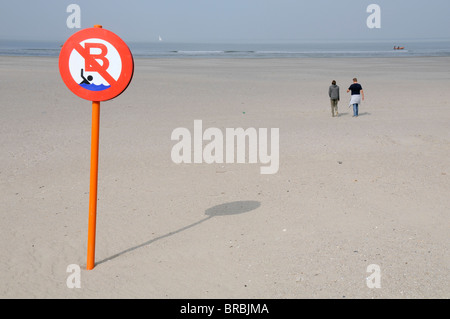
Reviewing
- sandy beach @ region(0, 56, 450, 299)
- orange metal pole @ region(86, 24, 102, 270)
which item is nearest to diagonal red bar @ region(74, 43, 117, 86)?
orange metal pole @ region(86, 24, 102, 270)

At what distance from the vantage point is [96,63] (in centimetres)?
571

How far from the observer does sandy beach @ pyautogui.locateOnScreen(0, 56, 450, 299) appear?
596cm

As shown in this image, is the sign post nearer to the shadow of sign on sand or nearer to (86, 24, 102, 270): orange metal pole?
(86, 24, 102, 270): orange metal pole

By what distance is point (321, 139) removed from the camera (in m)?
14.5

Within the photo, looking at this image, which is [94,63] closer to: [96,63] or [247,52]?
[96,63]

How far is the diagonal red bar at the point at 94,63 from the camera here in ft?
18.7

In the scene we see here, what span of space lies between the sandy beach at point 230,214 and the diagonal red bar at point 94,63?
230 cm

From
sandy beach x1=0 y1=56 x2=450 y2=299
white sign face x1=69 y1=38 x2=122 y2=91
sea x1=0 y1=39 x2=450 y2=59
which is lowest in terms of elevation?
sandy beach x1=0 y1=56 x2=450 y2=299

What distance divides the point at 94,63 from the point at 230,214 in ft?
11.6

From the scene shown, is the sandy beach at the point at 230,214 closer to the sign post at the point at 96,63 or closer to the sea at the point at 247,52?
the sign post at the point at 96,63

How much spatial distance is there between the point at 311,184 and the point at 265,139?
4.83 m

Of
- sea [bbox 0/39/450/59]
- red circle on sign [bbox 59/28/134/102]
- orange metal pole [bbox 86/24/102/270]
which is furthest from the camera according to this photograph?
sea [bbox 0/39/450/59]
